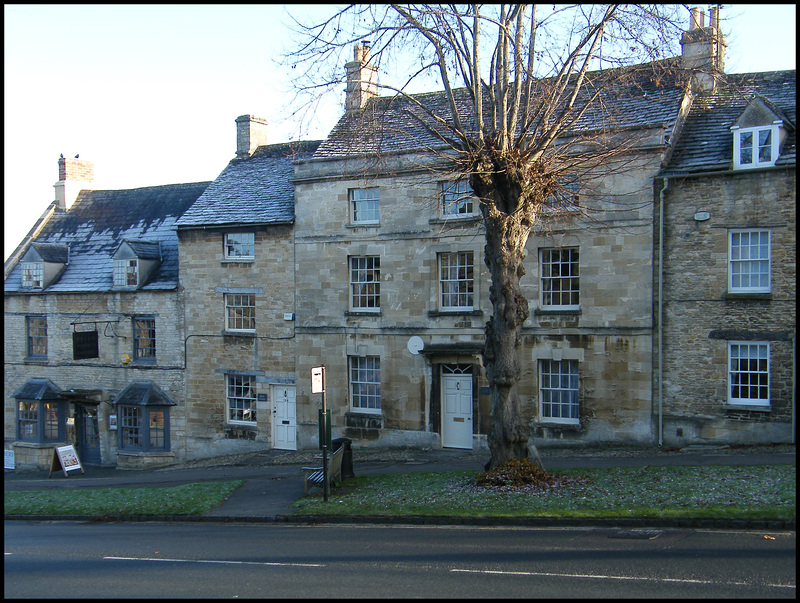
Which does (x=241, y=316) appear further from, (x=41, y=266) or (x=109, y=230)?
(x=41, y=266)

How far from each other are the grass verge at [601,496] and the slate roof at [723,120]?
27.5ft

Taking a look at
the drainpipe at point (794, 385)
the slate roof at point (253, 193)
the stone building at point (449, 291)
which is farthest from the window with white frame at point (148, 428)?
the drainpipe at point (794, 385)

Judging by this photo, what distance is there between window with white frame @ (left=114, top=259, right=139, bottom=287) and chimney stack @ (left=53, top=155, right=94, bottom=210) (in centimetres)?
761

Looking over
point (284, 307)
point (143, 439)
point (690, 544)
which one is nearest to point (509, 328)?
point (690, 544)

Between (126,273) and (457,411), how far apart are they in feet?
46.9

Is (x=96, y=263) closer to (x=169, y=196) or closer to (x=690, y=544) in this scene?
(x=169, y=196)

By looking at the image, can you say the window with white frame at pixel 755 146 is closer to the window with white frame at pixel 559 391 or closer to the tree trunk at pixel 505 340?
the window with white frame at pixel 559 391

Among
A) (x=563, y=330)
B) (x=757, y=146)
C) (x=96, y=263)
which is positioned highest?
(x=757, y=146)

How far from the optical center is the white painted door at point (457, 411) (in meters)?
22.9

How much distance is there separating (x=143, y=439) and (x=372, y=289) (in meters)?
10.9

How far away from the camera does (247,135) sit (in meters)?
31.1

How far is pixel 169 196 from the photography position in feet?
106

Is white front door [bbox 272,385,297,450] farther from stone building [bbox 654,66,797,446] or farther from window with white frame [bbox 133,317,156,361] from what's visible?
stone building [bbox 654,66,797,446]

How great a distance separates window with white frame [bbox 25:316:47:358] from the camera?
31.1 metres
